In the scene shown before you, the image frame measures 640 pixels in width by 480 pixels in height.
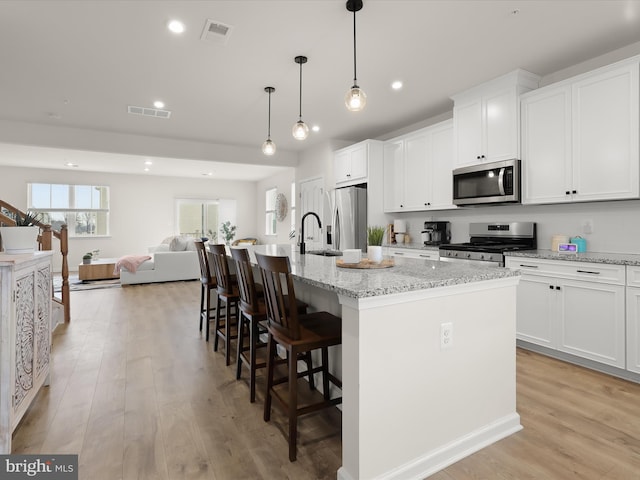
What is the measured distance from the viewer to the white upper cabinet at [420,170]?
428 cm

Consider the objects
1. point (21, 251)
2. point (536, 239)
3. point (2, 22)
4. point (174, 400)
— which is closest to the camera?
point (21, 251)

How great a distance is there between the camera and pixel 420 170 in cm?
463

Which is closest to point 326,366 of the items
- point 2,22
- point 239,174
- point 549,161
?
point 549,161

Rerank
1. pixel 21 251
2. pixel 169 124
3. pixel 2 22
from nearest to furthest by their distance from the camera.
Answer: pixel 21 251
pixel 2 22
pixel 169 124

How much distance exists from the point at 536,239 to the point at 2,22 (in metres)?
4.89

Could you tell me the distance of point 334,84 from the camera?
12.0 feet


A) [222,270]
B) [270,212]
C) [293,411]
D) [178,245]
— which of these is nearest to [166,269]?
[178,245]

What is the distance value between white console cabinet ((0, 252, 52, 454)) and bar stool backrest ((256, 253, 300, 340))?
1217 mm

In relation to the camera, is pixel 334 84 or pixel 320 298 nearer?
pixel 320 298

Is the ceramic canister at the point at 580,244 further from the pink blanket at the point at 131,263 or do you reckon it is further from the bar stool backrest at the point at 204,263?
the pink blanket at the point at 131,263

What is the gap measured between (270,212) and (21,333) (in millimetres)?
8472

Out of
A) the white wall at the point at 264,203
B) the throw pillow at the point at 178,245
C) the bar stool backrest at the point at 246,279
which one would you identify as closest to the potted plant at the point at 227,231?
the white wall at the point at 264,203

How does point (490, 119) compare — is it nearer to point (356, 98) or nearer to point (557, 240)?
point (557, 240)

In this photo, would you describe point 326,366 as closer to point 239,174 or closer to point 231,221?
point 239,174
